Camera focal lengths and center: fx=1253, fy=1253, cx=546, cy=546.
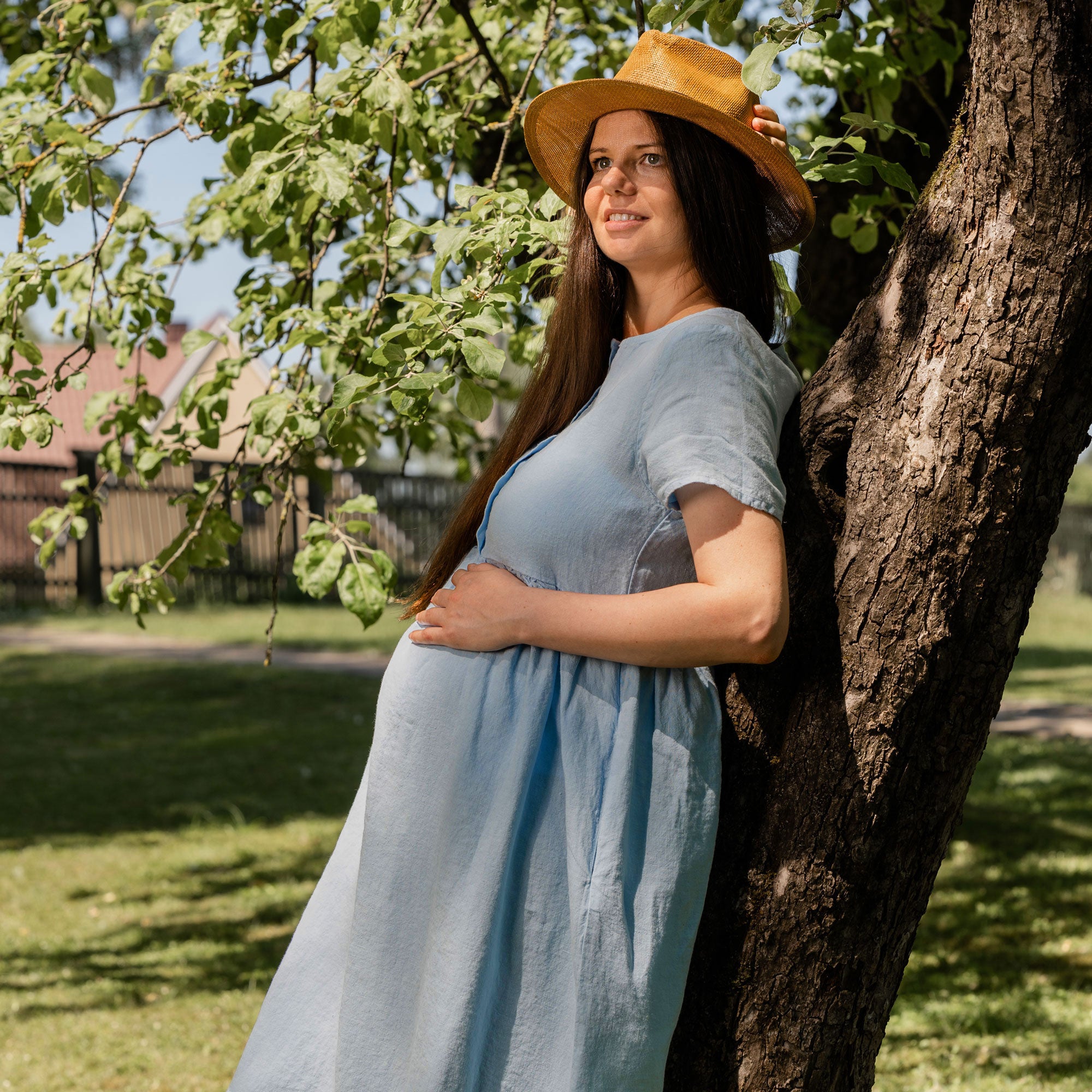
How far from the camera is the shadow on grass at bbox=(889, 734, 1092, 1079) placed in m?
4.30

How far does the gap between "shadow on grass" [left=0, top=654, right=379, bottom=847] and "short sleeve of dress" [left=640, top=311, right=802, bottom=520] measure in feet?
19.0

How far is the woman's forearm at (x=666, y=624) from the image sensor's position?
1.51 meters

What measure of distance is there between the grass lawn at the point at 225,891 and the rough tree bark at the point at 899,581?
2388 mm

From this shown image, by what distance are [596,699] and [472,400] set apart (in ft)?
2.63

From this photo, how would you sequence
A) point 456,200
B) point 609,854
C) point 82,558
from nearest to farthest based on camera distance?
point 609,854, point 456,200, point 82,558

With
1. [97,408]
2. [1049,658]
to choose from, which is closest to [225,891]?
[97,408]

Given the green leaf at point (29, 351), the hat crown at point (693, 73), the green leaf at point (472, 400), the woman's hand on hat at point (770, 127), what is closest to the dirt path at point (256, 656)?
the green leaf at point (472, 400)

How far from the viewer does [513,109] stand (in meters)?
2.94

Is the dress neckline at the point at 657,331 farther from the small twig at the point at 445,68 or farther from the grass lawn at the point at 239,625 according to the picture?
the grass lawn at the point at 239,625

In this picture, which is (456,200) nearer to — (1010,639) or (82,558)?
(1010,639)

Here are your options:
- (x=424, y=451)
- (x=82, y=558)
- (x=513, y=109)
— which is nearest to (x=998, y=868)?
(x=424, y=451)

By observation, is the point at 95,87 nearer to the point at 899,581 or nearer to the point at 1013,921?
the point at 899,581

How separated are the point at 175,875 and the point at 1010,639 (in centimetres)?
517

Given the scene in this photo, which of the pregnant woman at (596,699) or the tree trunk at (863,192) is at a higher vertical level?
the tree trunk at (863,192)
